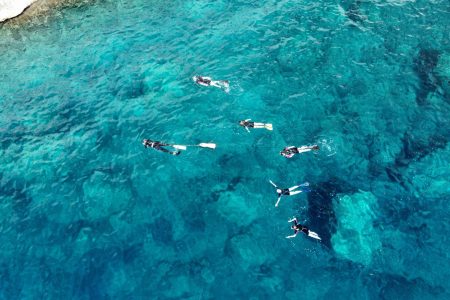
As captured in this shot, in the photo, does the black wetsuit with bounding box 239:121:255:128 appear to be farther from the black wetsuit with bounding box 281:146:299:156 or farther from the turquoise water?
the black wetsuit with bounding box 281:146:299:156

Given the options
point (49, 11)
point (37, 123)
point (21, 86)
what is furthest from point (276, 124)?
point (49, 11)

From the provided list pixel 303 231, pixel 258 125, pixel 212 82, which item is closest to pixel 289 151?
pixel 258 125

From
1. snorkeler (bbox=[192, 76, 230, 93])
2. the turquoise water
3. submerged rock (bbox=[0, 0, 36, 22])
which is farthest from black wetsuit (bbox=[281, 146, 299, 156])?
submerged rock (bbox=[0, 0, 36, 22])

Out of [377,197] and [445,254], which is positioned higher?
[377,197]

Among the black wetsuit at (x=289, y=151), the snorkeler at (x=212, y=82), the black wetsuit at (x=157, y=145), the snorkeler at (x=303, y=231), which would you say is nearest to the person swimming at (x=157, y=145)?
the black wetsuit at (x=157, y=145)

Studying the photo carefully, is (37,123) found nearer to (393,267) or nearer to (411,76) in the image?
(393,267)

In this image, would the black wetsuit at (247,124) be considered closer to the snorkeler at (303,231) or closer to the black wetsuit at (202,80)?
the black wetsuit at (202,80)
